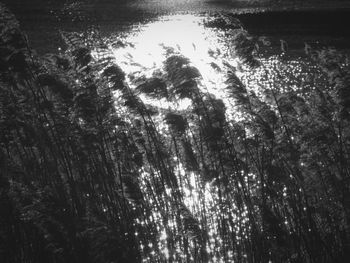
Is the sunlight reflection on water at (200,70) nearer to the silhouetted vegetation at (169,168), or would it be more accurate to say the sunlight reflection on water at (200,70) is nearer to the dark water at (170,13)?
the silhouetted vegetation at (169,168)

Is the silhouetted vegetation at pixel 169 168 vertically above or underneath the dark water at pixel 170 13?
underneath

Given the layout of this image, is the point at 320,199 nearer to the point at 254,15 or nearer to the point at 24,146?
the point at 24,146

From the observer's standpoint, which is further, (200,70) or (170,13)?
(170,13)

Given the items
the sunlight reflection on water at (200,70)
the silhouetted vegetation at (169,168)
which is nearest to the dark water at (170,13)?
the sunlight reflection on water at (200,70)

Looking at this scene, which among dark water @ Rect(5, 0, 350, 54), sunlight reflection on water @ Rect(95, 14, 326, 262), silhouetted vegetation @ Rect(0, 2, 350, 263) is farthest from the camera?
dark water @ Rect(5, 0, 350, 54)

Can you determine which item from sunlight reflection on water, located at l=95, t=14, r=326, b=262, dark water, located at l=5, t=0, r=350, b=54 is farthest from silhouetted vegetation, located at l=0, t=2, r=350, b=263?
dark water, located at l=5, t=0, r=350, b=54

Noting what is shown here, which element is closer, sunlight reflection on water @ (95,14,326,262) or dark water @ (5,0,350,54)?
sunlight reflection on water @ (95,14,326,262)

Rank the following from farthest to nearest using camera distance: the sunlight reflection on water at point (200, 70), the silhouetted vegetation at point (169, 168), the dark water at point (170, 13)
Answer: the dark water at point (170, 13)
the sunlight reflection on water at point (200, 70)
the silhouetted vegetation at point (169, 168)

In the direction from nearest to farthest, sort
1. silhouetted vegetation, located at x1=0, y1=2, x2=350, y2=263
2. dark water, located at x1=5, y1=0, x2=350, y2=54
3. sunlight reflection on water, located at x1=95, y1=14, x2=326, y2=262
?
silhouetted vegetation, located at x1=0, y1=2, x2=350, y2=263
sunlight reflection on water, located at x1=95, y1=14, x2=326, y2=262
dark water, located at x1=5, y1=0, x2=350, y2=54

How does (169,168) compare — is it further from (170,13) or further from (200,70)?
(170,13)

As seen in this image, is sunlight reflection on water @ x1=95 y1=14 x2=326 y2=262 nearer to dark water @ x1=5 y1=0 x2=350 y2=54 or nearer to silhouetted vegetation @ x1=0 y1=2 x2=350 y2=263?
silhouetted vegetation @ x1=0 y1=2 x2=350 y2=263

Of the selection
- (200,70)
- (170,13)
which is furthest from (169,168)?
(170,13)

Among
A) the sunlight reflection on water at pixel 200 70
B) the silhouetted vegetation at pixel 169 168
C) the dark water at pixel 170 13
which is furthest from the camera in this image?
the dark water at pixel 170 13

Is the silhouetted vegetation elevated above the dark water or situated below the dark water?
below
